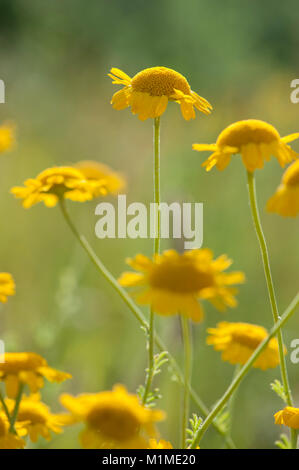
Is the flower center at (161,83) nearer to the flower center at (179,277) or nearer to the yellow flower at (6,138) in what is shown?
the flower center at (179,277)

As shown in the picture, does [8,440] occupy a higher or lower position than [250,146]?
lower

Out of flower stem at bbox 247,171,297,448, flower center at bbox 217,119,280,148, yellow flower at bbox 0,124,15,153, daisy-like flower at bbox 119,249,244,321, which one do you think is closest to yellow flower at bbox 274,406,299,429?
flower stem at bbox 247,171,297,448

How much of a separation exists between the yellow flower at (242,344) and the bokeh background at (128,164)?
26 cm

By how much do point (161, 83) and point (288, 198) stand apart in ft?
0.65

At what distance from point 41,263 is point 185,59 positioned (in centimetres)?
323

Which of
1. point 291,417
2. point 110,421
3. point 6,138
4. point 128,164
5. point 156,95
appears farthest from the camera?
point 128,164

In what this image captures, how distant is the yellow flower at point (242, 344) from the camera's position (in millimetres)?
719

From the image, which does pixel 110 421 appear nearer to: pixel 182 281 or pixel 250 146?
pixel 182 281

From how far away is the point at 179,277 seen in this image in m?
0.47

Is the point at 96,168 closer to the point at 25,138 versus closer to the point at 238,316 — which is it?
the point at 238,316

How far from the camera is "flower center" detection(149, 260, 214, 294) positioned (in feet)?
1.52

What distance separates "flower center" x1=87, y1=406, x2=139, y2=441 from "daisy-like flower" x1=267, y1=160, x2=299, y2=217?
0.23 m

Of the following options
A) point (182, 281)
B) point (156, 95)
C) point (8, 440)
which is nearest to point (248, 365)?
point (182, 281)

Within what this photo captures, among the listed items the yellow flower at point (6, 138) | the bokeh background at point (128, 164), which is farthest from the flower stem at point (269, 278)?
the yellow flower at point (6, 138)
